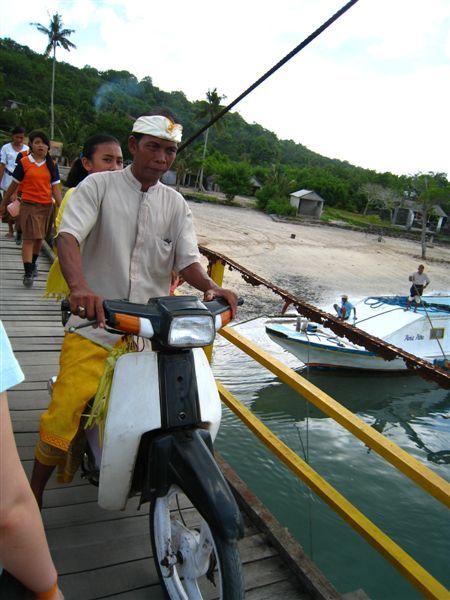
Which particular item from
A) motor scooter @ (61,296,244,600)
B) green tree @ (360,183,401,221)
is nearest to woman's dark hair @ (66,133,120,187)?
motor scooter @ (61,296,244,600)

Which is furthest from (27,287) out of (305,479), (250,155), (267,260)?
(250,155)

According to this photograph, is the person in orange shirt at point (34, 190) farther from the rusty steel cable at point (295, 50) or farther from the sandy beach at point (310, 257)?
the sandy beach at point (310, 257)

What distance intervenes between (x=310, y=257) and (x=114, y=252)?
27.4 meters

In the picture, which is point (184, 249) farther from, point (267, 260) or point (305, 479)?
point (267, 260)

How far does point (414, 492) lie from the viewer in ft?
20.7

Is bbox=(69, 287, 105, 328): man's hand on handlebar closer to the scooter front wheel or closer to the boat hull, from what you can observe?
the scooter front wheel

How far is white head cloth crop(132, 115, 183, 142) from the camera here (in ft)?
6.41

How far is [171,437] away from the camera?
60.1 inches

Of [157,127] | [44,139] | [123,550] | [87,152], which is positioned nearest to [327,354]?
[44,139]

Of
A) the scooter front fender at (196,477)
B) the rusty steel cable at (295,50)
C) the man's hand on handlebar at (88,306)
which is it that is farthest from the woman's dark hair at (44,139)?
the scooter front fender at (196,477)

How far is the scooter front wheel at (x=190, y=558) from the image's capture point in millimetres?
1379

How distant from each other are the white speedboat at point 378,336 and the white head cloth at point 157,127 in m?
9.76

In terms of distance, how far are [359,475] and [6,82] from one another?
6383 cm

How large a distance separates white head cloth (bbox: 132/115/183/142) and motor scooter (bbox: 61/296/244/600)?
78cm
